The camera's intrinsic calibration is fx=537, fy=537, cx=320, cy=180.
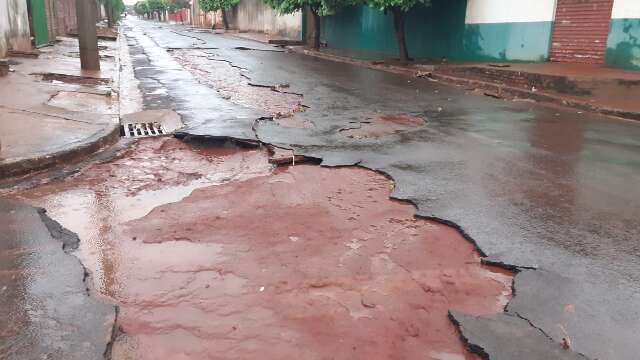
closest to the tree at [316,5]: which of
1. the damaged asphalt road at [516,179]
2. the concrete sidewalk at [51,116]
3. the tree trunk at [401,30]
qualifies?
the tree trunk at [401,30]

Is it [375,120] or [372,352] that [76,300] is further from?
[375,120]

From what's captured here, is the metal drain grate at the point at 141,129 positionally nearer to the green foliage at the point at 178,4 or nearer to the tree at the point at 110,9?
the tree at the point at 110,9

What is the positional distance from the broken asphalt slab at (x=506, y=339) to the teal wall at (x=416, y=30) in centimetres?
1668

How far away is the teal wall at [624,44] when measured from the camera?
11969 millimetres

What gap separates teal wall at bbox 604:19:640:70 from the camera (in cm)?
1197

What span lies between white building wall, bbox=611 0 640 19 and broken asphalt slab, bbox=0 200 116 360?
41.1ft

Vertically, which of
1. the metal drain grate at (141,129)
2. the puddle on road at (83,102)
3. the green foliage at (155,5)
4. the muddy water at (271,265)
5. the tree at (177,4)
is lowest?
the muddy water at (271,265)

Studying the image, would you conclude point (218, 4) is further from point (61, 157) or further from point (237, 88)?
point (61, 157)

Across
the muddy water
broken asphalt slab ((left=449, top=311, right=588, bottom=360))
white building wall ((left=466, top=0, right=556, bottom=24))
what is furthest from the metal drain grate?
white building wall ((left=466, top=0, right=556, bottom=24))

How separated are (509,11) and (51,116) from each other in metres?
13.3

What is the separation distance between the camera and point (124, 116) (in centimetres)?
825

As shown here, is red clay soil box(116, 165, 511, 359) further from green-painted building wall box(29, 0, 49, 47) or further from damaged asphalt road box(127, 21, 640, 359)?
green-painted building wall box(29, 0, 49, 47)

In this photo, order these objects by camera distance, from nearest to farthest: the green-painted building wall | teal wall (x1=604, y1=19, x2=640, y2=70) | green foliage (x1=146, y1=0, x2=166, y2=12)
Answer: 1. teal wall (x1=604, y1=19, x2=640, y2=70)
2. the green-painted building wall
3. green foliage (x1=146, y1=0, x2=166, y2=12)

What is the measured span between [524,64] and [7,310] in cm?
1462
